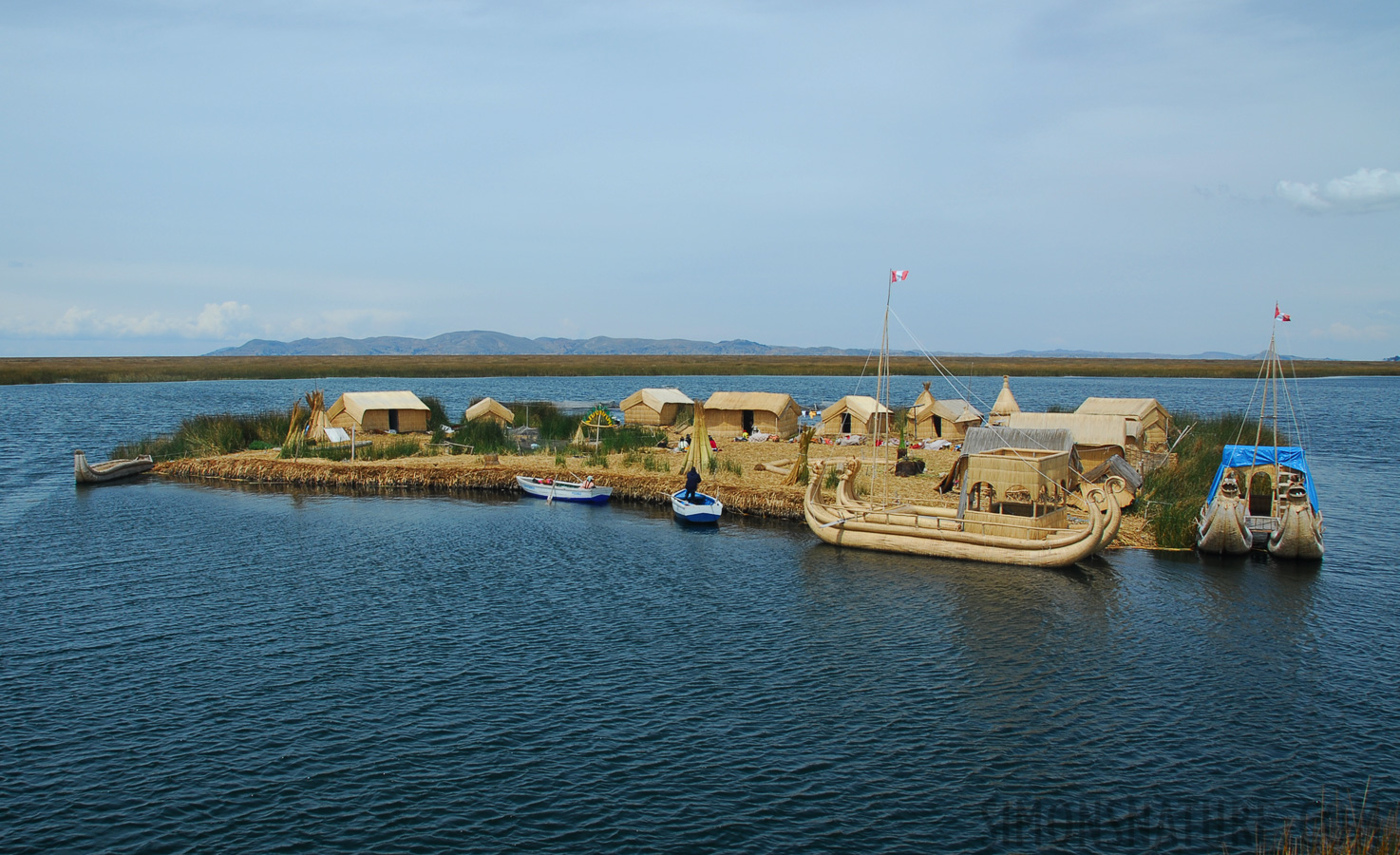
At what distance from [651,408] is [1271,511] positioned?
1342 inches

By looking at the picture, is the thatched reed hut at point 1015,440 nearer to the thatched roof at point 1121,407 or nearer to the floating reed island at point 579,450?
the floating reed island at point 579,450

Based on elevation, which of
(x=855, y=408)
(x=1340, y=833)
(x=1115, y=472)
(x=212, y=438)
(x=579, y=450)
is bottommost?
(x=1340, y=833)

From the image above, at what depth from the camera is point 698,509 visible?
32.6m

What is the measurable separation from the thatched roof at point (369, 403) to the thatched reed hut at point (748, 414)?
710 inches

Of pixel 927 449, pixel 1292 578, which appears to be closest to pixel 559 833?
pixel 1292 578

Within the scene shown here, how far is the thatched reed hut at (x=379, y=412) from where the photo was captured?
49094mm

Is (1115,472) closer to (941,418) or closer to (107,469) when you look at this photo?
(941,418)

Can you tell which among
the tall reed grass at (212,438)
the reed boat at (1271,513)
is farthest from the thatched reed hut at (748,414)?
the tall reed grass at (212,438)

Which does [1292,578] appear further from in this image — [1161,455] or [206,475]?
[206,475]

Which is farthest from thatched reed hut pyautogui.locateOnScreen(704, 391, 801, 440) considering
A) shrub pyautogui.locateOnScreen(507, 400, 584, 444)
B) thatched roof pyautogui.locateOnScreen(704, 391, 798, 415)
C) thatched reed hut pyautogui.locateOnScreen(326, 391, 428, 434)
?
thatched reed hut pyautogui.locateOnScreen(326, 391, 428, 434)

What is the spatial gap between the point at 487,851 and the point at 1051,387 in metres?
134

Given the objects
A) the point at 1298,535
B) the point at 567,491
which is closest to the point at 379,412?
the point at 567,491

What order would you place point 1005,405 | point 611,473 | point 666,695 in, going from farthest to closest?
point 1005,405 → point 611,473 → point 666,695

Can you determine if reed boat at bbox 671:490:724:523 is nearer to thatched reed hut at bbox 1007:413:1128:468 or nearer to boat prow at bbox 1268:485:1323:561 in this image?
thatched reed hut at bbox 1007:413:1128:468
